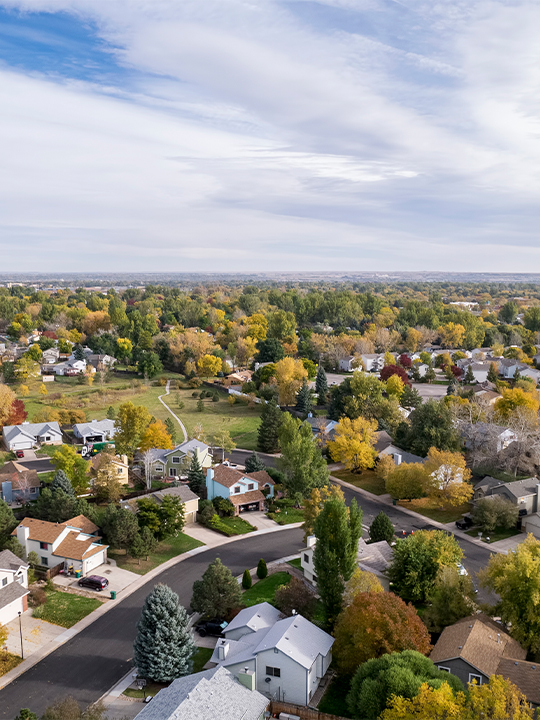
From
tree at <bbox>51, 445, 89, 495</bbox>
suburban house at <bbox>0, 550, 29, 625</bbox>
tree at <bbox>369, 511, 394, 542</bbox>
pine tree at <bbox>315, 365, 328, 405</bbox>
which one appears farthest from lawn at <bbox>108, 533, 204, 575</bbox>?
pine tree at <bbox>315, 365, 328, 405</bbox>

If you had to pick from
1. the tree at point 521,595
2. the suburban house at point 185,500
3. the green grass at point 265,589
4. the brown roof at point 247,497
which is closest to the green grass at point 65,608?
the green grass at point 265,589

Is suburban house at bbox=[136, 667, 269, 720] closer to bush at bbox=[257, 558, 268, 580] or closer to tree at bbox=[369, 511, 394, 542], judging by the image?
bush at bbox=[257, 558, 268, 580]

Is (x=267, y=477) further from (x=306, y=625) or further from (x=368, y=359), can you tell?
(x=368, y=359)

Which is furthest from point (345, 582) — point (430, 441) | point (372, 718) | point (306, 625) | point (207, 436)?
point (207, 436)

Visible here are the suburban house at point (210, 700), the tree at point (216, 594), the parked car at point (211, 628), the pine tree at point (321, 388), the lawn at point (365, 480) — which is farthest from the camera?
the pine tree at point (321, 388)

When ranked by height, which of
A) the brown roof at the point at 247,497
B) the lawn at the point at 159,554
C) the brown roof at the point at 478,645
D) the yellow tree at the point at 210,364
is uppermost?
the yellow tree at the point at 210,364

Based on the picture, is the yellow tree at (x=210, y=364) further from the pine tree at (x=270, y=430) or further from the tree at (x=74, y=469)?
the tree at (x=74, y=469)

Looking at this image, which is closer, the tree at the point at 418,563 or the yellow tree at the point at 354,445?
the tree at the point at 418,563

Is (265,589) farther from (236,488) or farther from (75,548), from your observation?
(236,488)
